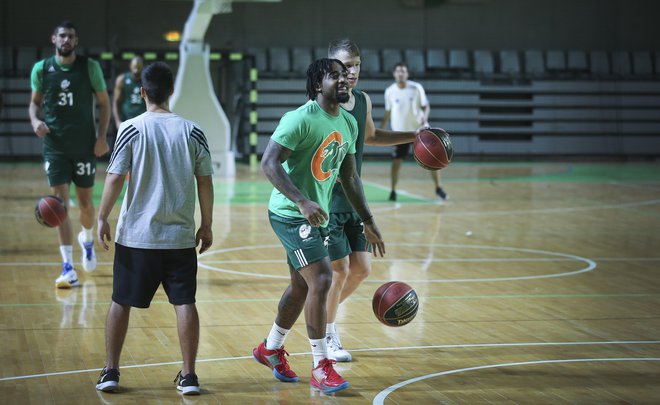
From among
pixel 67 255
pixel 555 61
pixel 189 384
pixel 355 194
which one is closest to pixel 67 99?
pixel 67 255

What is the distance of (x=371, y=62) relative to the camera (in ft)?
81.6

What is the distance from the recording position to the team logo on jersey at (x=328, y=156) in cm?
530

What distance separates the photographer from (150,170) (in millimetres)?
Result: 5062

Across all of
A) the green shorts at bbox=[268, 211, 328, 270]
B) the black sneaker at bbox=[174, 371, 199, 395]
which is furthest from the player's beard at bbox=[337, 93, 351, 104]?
the black sneaker at bbox=[174, 371, 199, 395]

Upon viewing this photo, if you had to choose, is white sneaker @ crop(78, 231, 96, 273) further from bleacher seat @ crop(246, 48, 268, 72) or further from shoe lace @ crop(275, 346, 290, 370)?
bleacher seat @ crop(246, 48, 268, 72)

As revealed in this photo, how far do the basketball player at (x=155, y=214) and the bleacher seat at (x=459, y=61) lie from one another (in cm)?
2058

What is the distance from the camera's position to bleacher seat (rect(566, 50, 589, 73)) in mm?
25656

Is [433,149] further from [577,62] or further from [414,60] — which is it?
[577,62]

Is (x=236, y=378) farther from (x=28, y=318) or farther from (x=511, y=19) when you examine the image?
(x=511, y=19)

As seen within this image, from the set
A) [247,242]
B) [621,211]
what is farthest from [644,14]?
[247,242]

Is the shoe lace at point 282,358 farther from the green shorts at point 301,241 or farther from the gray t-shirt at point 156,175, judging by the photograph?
the gray t-shirt at point 156,175

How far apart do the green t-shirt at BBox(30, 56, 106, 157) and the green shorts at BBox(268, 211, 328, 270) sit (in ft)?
11.8

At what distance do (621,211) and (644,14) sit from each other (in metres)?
13.9

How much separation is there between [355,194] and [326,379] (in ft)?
3.41
